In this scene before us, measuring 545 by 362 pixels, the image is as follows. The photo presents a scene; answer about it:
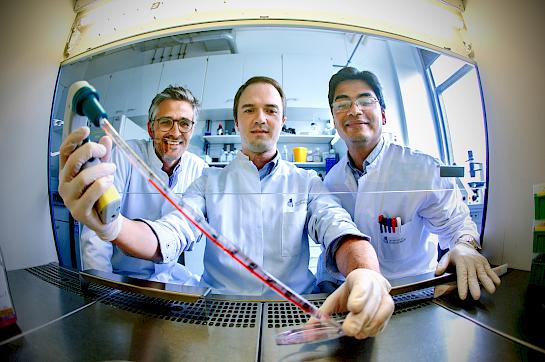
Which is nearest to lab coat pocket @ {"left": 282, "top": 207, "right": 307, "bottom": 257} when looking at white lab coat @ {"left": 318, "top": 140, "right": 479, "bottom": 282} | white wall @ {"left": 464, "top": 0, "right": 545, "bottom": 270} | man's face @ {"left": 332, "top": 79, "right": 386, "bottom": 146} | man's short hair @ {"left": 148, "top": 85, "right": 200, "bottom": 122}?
white lab coat @ {"left": 318, "top": 140, "right": 479, "bottom": 282}

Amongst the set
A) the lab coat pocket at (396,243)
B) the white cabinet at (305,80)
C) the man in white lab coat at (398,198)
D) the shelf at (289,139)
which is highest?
the white cabinet at (305,80)

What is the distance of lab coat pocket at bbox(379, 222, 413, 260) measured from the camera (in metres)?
0.48

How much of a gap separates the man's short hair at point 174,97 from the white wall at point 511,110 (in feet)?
2.08

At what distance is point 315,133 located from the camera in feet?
1.50

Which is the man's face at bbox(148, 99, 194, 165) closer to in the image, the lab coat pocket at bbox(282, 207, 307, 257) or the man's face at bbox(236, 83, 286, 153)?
the man's face at bbox(236, 83, 286, 153)

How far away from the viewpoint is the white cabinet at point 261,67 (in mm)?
440

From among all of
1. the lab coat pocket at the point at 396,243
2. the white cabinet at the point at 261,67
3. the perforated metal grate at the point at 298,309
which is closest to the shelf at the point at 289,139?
the white cabinet at the point at 261,67

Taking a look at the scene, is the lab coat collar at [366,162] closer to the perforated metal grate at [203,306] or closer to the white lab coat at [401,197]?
the white lab coat at [401,197]

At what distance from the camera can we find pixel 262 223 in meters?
0.50

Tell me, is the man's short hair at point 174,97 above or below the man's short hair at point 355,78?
below

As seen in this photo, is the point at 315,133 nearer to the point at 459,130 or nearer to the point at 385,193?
the point at 385,193

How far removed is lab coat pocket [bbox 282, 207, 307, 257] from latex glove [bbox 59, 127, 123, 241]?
1.20 feet

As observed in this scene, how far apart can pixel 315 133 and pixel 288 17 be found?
27 cm

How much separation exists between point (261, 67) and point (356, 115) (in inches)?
9.1
